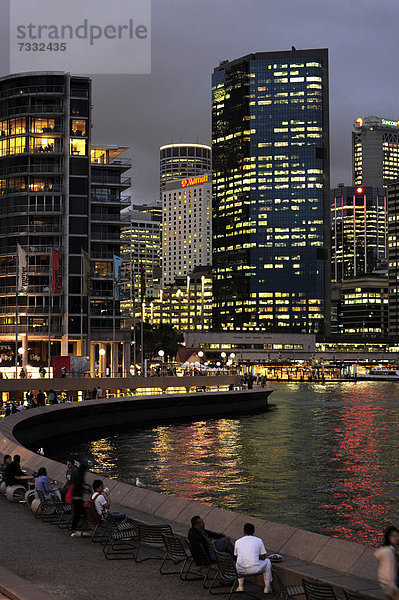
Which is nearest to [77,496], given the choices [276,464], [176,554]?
[176,554]

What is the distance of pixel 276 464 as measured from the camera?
176 ft

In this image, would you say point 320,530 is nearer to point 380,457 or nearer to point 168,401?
point 380,457

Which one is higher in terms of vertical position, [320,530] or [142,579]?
[142,579]

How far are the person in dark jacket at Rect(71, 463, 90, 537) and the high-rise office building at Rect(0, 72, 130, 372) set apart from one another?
110 metres

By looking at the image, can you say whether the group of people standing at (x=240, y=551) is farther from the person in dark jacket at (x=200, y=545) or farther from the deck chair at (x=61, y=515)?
the deck chair at (x=61, y=515)

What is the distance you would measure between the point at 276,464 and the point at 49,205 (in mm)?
92274

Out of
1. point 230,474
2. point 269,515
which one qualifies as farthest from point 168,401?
point 269,515

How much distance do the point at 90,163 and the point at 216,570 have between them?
12522 cm

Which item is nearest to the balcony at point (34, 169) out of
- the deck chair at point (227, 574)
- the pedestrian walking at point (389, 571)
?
the deck chair at point (227, 574)

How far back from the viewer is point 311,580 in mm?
16469

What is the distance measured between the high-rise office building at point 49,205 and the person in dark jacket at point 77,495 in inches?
4349

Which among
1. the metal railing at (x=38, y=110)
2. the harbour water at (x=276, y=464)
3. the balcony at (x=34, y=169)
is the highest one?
the metal railing at (x=38, y=110)

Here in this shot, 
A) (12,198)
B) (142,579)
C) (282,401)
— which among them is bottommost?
(282,401)

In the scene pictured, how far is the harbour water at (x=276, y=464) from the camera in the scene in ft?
123
